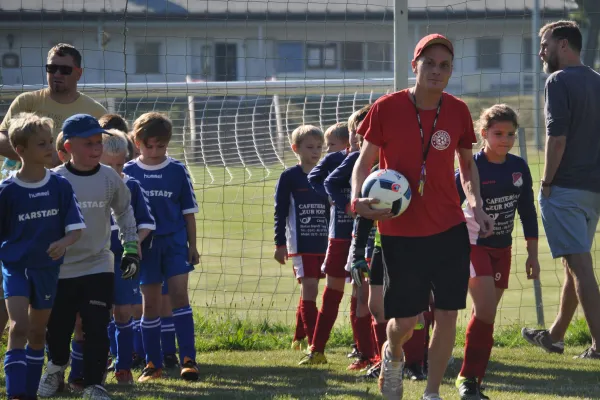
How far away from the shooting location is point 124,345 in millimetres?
6445

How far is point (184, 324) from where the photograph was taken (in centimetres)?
675

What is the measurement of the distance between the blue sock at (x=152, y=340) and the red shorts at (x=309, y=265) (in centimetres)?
135

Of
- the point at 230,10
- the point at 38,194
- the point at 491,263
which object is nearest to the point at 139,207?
the point at 38,194

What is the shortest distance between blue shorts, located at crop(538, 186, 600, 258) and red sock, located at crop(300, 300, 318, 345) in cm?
173

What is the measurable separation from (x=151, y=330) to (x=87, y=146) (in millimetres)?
1446

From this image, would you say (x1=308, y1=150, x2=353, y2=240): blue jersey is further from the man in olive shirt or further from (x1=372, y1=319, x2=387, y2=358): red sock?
the man in olive shirt

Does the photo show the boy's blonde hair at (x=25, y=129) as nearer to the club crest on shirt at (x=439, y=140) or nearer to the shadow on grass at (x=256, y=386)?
the shadow on grass at (x=256, y=386)

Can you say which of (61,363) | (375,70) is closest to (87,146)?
(61,363)

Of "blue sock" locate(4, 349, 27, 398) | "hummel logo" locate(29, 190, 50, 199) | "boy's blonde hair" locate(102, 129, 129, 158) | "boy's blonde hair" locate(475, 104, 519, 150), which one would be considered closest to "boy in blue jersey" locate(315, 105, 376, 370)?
"boy's blonde hair" locate(475, 104, 519, 150)

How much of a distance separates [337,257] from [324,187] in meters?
0.54

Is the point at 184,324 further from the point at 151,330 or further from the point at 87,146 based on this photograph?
the point at 87,146

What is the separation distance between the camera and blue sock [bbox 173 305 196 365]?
671 centimetres

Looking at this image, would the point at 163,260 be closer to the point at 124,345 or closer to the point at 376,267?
the point at 124,345

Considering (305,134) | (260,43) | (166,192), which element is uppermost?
(260,43)
